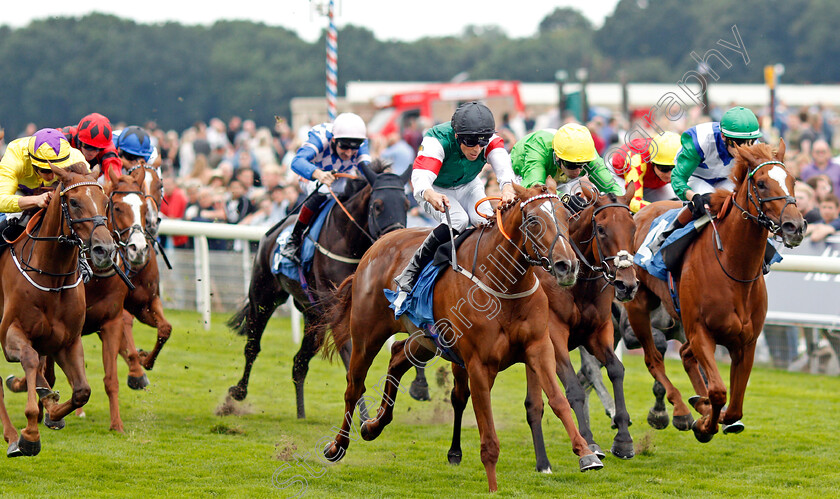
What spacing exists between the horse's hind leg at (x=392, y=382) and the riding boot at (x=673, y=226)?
1653 millimetres

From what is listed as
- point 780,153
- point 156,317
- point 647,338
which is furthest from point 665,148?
point 156,317

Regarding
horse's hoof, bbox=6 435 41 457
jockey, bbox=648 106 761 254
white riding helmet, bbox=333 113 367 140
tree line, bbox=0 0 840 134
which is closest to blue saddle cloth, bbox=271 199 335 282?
white riding helmet, bbox=333 113 367 140

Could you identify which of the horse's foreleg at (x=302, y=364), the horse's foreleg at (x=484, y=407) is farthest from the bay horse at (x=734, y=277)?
the horse's foreleg at (x=302, y=364)

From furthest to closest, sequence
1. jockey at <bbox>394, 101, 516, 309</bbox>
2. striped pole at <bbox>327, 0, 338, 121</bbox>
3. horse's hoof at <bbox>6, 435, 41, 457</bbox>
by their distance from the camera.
Result: striped pole at <bbox>327, 0, 338, 121</bbox> → jockey at <bbox>394, 101, 516, 309</bbox> → horse's hoof at <bbox>6, 435, 41, 457</bbox>

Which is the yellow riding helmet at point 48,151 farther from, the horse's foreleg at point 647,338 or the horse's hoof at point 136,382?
the horse's foreleg at point 647,338

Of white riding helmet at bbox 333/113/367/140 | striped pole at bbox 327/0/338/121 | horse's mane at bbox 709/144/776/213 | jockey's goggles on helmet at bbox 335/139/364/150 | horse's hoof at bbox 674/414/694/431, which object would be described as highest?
striped pole at bbox 327/0/338/121

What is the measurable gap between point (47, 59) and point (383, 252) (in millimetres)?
34957

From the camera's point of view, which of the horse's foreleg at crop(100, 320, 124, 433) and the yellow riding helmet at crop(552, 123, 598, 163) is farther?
the horse's foreleg at crop(100, 320, 124, 433)

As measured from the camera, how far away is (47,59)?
3772 cm

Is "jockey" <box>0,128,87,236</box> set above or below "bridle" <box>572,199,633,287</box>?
above

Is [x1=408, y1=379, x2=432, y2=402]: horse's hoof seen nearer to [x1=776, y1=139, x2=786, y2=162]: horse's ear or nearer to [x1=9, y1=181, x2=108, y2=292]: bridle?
[x1=9, y1=181, x2=108, y2=292]: bridle

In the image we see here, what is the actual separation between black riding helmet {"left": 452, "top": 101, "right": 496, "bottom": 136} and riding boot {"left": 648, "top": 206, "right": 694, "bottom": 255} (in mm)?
1565

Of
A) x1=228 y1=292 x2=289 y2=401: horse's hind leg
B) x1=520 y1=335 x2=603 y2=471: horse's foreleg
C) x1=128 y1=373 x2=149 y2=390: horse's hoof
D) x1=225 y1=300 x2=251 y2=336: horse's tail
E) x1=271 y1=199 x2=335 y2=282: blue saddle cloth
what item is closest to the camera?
x1=520 y1=335 x2=603 y2=471: horse's foreleg

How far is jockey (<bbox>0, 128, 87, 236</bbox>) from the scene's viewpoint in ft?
19.5
